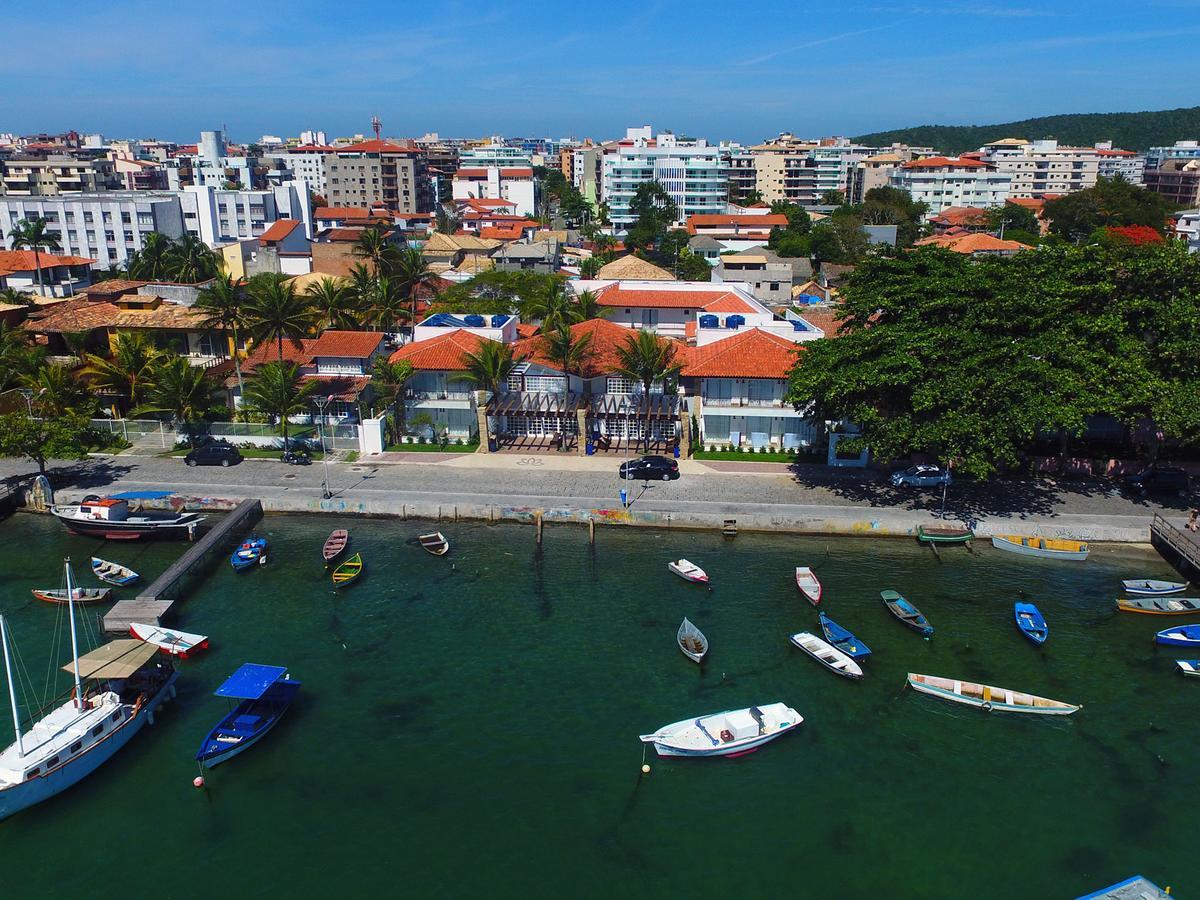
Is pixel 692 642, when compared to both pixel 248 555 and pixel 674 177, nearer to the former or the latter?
pixel 248 555

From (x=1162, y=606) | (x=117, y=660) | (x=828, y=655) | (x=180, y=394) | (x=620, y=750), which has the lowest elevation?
(x=620, y=750)

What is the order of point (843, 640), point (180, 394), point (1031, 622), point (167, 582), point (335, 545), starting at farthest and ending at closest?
→ point (180, 394), point (335, 545), point (167, 582), point (1031, 622), point (843, 640)

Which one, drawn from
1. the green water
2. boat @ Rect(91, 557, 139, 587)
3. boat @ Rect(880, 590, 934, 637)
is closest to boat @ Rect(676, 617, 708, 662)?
the green water

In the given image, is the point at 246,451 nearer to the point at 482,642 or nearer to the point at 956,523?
the point at 482,642

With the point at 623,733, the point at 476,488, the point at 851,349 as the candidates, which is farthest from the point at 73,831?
the point at 851,349

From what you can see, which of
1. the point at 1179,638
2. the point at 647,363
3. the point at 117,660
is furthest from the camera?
the point at 647,363

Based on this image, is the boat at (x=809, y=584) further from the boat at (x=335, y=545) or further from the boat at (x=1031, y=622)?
the boat at (x=335, y=545)

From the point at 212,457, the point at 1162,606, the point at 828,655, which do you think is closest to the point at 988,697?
the point at 828,655
